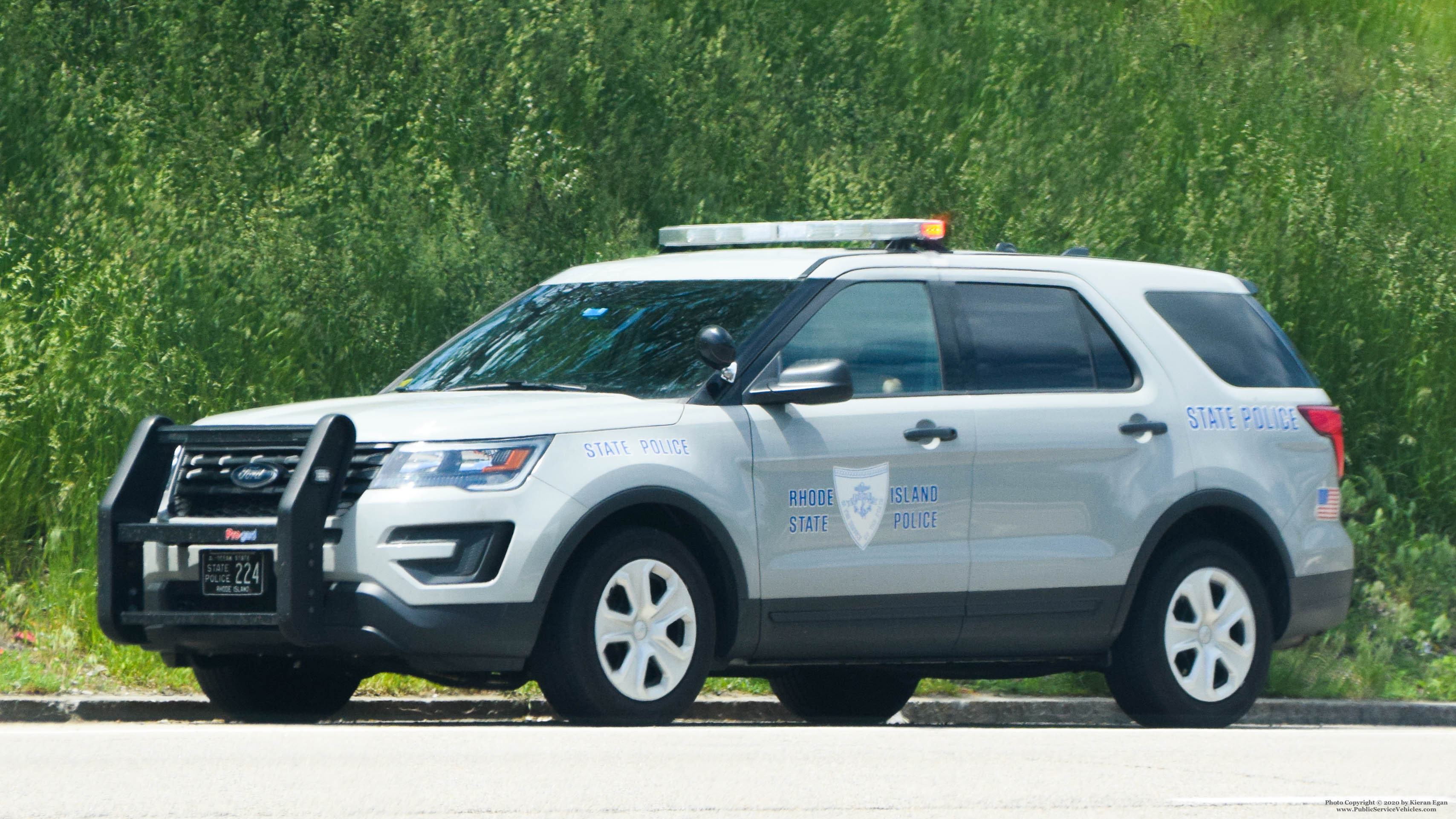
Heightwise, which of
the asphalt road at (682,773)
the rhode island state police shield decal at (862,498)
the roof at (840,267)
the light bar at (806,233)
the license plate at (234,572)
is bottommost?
the asphalt road at (682,773)

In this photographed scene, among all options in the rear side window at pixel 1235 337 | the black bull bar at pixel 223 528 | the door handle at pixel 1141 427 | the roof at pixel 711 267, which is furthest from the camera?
the rear side window at pixel 1235 337

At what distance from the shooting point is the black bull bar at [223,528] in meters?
7.43

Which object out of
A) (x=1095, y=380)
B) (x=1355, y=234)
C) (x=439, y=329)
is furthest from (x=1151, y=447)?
(x=1355, y=234)

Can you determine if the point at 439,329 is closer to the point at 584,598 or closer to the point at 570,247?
the point at 570,247

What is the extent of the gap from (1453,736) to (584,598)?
4.25 metres

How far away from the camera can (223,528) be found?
7.73 m

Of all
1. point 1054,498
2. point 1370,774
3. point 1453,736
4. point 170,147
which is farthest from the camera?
point 170,147

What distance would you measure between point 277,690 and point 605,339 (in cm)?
200

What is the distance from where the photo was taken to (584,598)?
770 centimetres

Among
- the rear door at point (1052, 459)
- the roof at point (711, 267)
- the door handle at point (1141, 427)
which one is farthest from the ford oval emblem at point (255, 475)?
the door handle at point (1141, 427)

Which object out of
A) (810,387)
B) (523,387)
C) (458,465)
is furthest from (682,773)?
(523,387)

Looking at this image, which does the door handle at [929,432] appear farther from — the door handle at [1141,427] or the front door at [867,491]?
the door handle at [1141,427]

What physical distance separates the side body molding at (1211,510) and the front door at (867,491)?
89 centimetres

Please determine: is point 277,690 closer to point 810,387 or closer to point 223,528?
point 223,528
